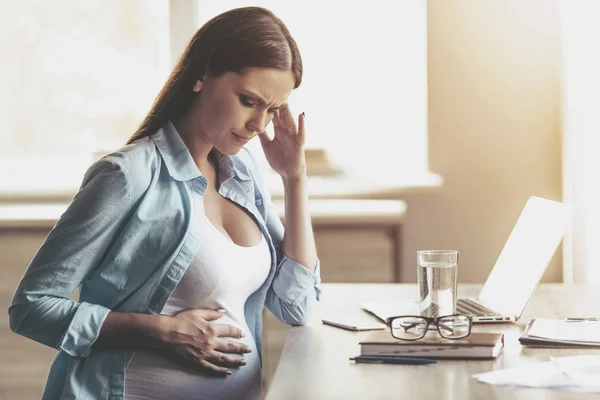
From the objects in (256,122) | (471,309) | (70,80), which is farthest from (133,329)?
(70,80)

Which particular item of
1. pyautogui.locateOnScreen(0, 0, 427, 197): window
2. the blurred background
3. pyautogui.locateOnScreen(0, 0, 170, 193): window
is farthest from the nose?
pyautogui.locateOnScreen(0, 0, 170, 193): window

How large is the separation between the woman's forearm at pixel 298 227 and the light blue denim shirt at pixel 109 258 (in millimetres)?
222

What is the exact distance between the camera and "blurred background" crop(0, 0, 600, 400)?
9.06 feet

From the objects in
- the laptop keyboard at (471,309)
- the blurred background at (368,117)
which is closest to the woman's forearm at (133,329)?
the laptop keyboard at (471,309)

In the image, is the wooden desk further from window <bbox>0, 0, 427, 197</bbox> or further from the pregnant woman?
window <bbox>0, 0, 427, 197</bbox>

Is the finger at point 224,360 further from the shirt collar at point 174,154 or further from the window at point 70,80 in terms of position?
the window at point 70,80

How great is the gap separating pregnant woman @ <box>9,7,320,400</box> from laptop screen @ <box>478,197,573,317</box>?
384mm

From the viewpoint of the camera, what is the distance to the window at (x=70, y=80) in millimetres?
3059

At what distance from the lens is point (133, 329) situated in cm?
148

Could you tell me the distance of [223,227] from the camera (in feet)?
5.47

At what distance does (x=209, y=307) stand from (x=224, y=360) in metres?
0.10

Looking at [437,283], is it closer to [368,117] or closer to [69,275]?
[69,275]

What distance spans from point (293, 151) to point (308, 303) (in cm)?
31

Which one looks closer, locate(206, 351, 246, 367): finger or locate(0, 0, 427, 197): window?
locate(206, 351, 246, 367): finger
